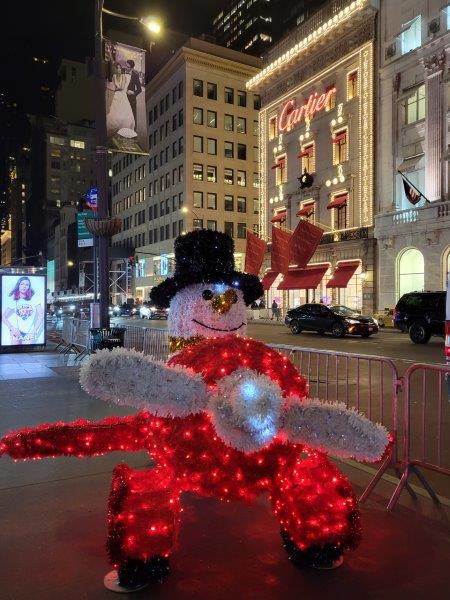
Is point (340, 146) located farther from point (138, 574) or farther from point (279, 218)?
point (138, 574)

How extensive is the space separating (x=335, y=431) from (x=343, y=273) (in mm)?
33902

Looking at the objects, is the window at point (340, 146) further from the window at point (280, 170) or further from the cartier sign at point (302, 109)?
the window at point (280, 170)

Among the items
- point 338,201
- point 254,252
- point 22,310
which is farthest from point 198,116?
point 22,310

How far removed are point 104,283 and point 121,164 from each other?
242ft

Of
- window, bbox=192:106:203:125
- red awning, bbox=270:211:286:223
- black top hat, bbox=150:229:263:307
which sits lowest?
black top hat, bbox=150:229:263:307

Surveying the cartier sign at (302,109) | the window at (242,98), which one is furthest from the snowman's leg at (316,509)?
the window at (242,98)

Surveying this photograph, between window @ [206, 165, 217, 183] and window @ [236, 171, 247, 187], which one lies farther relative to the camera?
window @ [236, 171, 247, 187]

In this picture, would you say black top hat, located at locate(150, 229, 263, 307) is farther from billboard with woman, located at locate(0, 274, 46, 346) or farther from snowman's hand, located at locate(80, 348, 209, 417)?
billboard with woman, located at locate(0, 274, 46, 346)

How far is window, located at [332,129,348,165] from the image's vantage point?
121 feet

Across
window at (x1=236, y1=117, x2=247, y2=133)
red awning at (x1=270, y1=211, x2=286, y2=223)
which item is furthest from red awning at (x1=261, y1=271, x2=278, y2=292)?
window at (x1=236, y1=117, x2=247, y2=133)

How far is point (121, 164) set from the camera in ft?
263

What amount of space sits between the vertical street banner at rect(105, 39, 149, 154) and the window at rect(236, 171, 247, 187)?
53.0 meters

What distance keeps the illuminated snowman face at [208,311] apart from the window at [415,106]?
31.5 metres

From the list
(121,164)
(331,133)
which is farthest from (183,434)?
(121,164)
